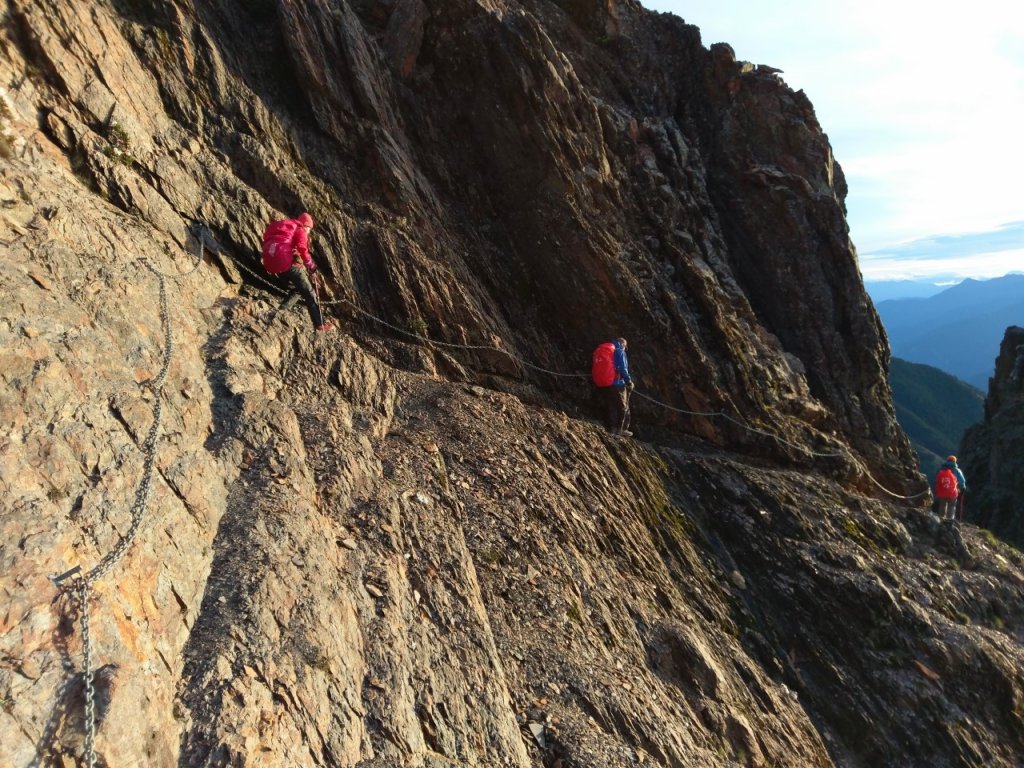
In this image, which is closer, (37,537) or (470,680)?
(37,537)

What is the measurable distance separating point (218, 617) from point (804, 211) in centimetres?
2016

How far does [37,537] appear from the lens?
5188 mm

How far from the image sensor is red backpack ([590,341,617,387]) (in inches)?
577

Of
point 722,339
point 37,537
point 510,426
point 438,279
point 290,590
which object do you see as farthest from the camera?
point 722,339

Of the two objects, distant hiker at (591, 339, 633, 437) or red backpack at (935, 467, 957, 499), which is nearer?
distant hiker at (591, 339, 633, 437)

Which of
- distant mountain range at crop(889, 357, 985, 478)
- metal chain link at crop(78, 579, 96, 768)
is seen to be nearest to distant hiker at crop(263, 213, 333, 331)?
metal chain link at crop(78, 579, 96, 768)

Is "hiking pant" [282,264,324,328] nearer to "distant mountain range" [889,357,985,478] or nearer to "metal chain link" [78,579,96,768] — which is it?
"metal chain link" [78,579,96,768]

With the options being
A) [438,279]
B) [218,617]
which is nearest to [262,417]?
[218,617]

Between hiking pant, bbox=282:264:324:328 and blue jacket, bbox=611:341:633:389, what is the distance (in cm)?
671

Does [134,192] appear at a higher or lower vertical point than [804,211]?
lower

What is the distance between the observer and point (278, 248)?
1111 centimetres

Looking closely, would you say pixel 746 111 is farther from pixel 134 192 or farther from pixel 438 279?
Answer: pixel 134 192

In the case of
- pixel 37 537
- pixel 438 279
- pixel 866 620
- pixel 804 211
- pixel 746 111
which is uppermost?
pixel 746 111

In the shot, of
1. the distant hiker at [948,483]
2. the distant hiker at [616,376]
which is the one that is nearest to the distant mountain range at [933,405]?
the distant hiker at [948,483]
